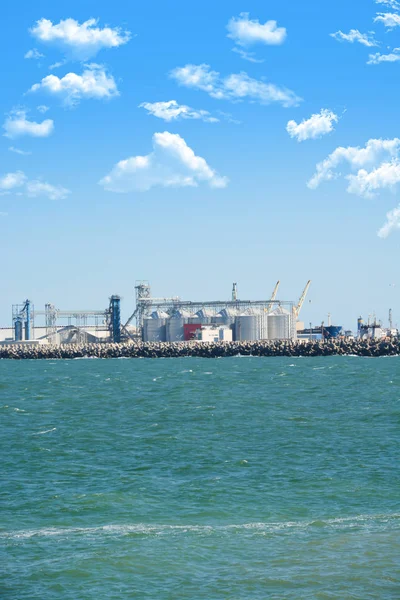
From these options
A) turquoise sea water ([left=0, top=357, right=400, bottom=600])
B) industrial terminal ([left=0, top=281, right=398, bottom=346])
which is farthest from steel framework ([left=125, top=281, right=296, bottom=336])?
turquoise sea water ([left=0, top=357, right=400, bottom=600])

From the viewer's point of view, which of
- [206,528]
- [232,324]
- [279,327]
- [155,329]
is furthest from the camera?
[279,327]

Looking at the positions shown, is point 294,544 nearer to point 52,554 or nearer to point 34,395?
point 52,554

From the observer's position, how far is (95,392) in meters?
64.6

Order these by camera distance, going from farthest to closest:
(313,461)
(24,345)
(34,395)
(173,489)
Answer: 1. (24,345)
2. (34,395)
3. (313,461)
4. (173,489)

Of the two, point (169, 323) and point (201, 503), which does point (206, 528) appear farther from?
point (169, 323)

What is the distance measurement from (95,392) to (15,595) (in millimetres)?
47525

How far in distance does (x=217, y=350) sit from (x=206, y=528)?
120m

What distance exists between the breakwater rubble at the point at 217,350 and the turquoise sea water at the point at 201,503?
87971 mm

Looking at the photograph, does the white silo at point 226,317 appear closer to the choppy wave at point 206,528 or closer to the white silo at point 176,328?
the white silo at point 176,328

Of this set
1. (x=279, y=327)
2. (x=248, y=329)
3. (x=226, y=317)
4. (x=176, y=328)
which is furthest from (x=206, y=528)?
(x=279, y=327)

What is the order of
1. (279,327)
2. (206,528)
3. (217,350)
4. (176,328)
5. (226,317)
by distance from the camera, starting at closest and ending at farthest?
(206,528) < (217,350) < (176,328) < (226,317) < (279,327)

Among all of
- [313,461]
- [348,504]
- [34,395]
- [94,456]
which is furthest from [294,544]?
[34,395]

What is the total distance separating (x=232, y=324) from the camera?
168m

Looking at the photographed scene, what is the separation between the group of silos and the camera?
545ft
